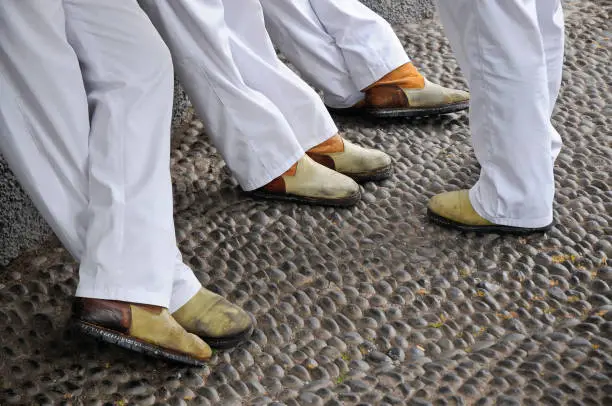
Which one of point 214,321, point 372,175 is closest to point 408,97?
point 372,175

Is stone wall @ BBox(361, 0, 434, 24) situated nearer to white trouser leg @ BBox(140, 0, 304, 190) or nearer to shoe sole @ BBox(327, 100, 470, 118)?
shoe sole @ BBox(327, 100, 470, 118)

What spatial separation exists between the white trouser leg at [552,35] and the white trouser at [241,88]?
66 centimetres

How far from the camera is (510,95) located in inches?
97.3

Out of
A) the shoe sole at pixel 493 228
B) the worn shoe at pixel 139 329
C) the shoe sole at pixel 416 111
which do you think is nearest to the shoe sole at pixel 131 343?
the worn shoe at pixel 139 329

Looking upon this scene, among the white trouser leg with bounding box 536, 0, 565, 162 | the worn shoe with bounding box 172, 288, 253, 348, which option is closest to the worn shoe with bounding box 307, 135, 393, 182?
the white trouser leg with bounding box 536, 0, 565, 162

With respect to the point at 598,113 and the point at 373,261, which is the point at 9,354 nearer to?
the point at 373,261

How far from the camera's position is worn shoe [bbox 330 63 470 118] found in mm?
3213

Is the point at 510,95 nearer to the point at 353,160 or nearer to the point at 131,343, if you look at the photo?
the point at 353,160

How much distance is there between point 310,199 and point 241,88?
395 mm

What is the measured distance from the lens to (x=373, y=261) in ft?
8.38

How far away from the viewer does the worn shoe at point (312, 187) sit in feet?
9.05

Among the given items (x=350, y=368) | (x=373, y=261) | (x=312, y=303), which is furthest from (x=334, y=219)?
(x=350, y=368)

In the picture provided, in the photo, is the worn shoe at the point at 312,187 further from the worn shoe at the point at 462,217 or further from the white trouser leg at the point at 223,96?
the worn shoe at the point at 462,217

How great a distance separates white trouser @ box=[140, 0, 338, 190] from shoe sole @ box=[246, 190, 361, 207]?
0.07 metres
